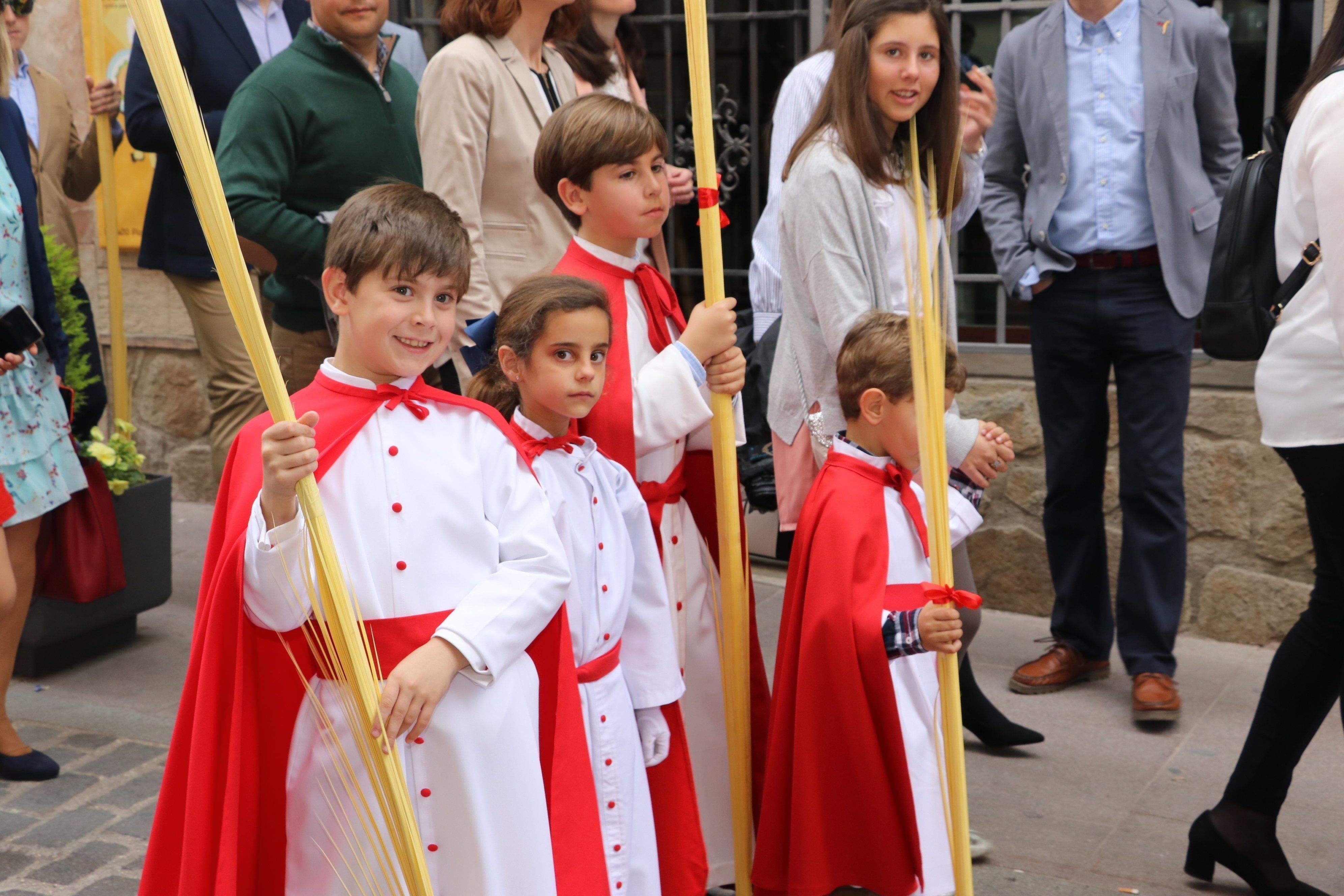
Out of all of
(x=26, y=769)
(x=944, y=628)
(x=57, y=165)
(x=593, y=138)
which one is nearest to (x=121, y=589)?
(x=26, y=769)

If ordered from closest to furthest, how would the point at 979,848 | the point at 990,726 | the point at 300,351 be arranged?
the point at 979,848, the point at 990,726, the point at 300,351

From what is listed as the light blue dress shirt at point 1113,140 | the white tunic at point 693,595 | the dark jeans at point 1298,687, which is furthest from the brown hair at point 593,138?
the light blue dress shirt at point 1113,140

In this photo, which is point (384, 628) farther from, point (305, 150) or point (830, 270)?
point (305, 150)

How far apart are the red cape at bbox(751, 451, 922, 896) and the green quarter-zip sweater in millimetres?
1557

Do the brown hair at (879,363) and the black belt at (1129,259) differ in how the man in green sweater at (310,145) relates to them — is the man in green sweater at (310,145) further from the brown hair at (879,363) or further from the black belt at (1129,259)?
the black belt at (1129,259)

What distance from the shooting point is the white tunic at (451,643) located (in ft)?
6.48

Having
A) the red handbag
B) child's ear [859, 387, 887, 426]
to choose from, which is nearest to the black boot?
child's ear [859, 387, 887, 426]

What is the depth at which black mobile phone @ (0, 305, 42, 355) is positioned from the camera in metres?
3.43

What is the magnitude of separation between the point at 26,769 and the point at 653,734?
1.87m

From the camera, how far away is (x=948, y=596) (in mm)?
2170

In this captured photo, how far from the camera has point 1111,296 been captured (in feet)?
12.6

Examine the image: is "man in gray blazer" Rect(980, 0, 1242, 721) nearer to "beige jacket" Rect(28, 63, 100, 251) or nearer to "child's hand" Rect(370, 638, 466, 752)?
"child's hand" Rect(370, 638, 466, 752)

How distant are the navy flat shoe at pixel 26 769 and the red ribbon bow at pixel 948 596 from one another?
94.0 inches

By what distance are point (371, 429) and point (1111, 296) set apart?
2.49 m
